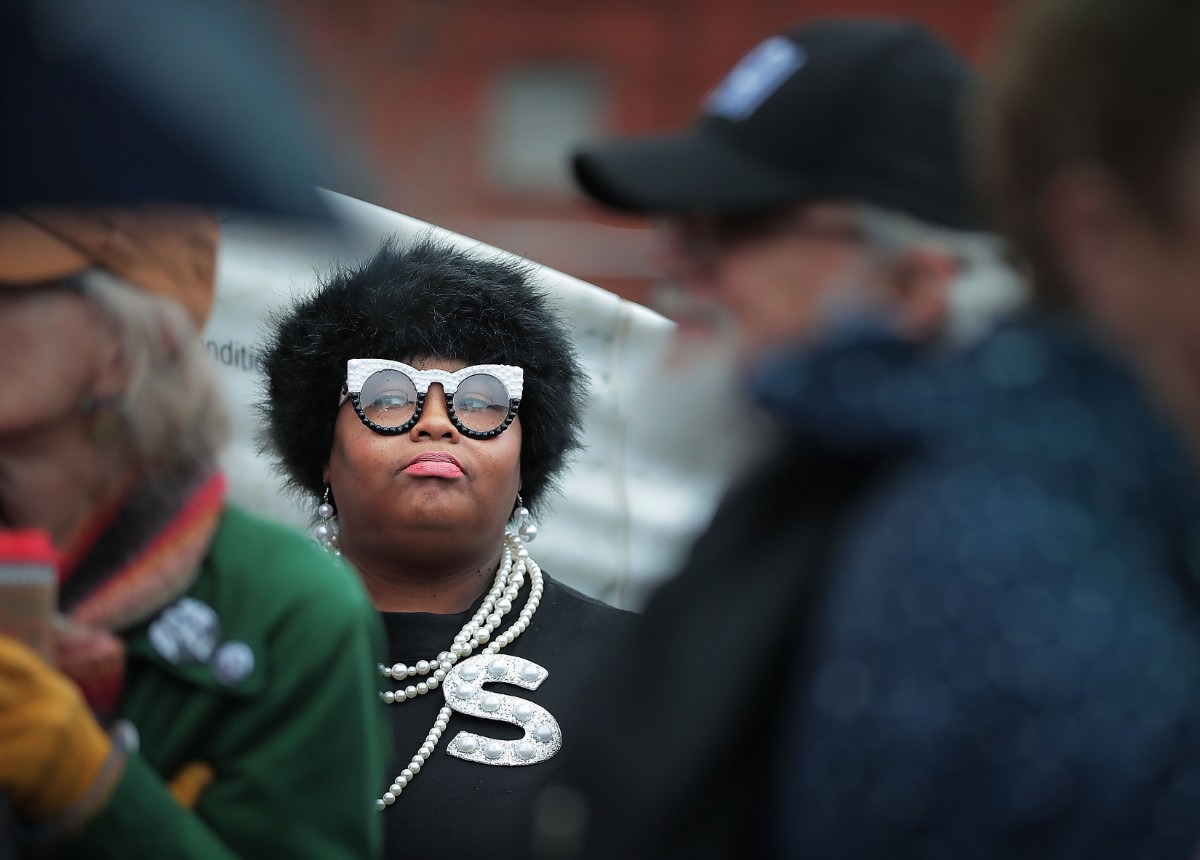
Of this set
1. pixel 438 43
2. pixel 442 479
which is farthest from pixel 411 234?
pixel 438 43

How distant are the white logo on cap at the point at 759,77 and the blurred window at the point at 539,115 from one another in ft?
55.6

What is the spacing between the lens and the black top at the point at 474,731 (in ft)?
9.38

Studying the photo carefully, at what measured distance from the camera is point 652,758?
1.46m

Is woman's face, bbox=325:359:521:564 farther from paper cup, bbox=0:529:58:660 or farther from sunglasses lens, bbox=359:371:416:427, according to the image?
paper cup, bbox=0:529:58:660

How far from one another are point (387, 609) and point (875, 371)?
1.97 meters

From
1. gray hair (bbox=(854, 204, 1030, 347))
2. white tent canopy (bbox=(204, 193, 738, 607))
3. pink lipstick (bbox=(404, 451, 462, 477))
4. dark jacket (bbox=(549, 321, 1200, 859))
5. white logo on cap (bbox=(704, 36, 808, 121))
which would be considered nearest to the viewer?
dark jacket (bbox=(549, 321, 1200, 859))


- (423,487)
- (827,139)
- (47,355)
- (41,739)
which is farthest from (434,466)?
(827,139)

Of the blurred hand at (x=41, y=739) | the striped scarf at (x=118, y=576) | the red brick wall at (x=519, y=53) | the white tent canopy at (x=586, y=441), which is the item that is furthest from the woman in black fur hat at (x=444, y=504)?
the red brick wall at (x=519, y=53)

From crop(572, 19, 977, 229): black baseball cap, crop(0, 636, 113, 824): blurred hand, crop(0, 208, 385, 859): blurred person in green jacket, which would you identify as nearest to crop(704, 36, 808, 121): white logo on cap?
crop(572, 19, 977, 229): black baseball cap

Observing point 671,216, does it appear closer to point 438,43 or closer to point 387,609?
point 387,609

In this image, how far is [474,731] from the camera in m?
3.01

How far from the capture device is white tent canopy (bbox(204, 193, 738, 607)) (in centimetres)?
386

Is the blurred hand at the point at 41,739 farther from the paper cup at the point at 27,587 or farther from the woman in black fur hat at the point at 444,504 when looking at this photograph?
the woman in black fur hat at the point at 444,504

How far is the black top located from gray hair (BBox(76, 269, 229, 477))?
966 millimetres
